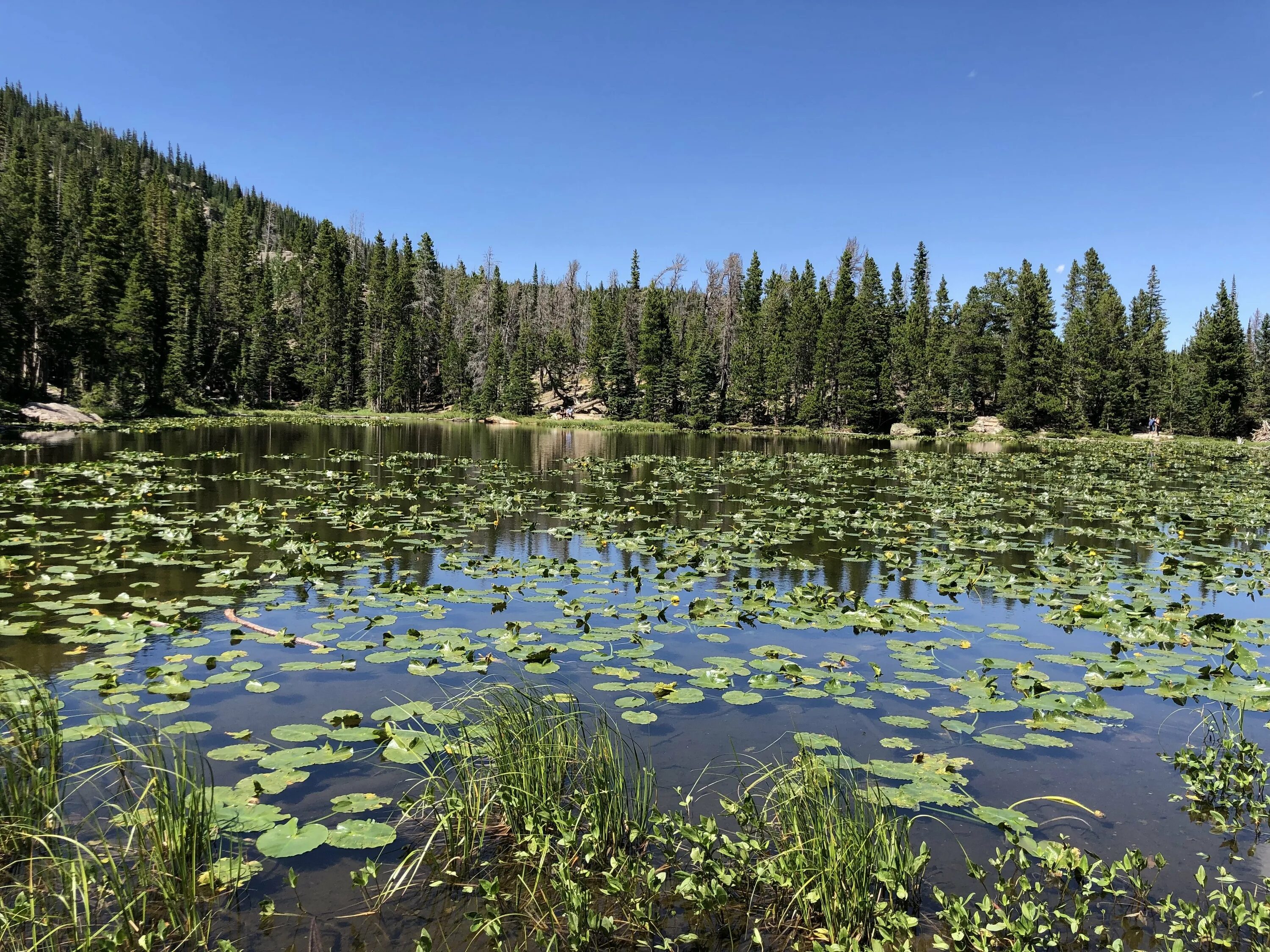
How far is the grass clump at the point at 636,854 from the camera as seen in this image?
3643 millimetres

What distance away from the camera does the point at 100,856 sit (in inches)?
156

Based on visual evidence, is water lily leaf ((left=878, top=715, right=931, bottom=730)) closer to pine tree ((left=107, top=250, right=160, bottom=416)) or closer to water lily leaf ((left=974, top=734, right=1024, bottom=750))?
water lily leaf ((left=974, top=734, right=1024, bottom=750))

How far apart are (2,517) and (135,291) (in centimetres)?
5324

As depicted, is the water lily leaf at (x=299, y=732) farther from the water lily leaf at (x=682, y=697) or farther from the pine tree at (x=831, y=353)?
the pine tree at (x=831, y=353)

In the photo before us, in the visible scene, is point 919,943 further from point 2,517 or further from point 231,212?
point 231,212

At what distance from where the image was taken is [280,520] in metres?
14.4

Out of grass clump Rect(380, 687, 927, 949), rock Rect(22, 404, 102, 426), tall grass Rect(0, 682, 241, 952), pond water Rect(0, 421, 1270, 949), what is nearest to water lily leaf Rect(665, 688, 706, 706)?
pond water Rect(0, 421, 1270, 949)

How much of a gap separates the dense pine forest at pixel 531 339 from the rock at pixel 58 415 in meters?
3.44

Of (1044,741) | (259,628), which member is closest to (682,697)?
(1044,741)

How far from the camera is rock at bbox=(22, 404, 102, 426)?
41.3 m

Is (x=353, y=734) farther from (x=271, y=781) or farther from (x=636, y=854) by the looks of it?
(x=636, y=854)

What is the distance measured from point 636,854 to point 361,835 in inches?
66.4

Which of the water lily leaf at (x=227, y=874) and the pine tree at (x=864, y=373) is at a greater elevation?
the pine tree at (x=864, y=373)

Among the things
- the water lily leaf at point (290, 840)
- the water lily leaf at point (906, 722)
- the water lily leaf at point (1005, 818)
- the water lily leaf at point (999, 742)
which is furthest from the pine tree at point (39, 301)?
the water lily leaf at point (1005, 818)
